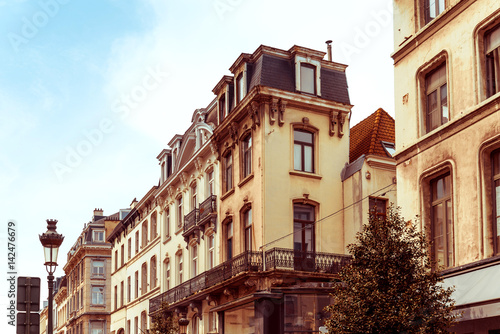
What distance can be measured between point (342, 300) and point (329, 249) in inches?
589

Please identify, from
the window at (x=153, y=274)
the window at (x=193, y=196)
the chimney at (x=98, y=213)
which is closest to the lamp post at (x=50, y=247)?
the window at (x=193, y=196)

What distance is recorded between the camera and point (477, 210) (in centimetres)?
1762

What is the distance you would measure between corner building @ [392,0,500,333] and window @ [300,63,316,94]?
11246 mm

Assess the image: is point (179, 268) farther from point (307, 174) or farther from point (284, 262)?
point (284, 262)

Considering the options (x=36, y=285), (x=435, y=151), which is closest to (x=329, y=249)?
(x=435, y=151)

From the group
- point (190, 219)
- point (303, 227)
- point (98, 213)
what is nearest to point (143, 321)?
point (190, 219)

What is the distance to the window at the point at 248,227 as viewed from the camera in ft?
107

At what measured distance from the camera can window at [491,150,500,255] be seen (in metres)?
17.1

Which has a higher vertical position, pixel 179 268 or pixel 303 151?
pixel 303 151

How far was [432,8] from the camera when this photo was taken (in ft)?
68.0

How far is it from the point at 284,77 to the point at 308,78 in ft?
3.81

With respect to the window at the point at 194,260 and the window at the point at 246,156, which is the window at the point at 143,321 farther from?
the window at the point at 246,156

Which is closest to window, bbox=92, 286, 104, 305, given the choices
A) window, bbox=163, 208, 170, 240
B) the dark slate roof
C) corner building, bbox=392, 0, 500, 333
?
window, bbox=163, 208, 170, 240

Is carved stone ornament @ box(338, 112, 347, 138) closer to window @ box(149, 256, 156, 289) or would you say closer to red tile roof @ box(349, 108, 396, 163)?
red tile roof @ box(349, 108, 396, 163)
